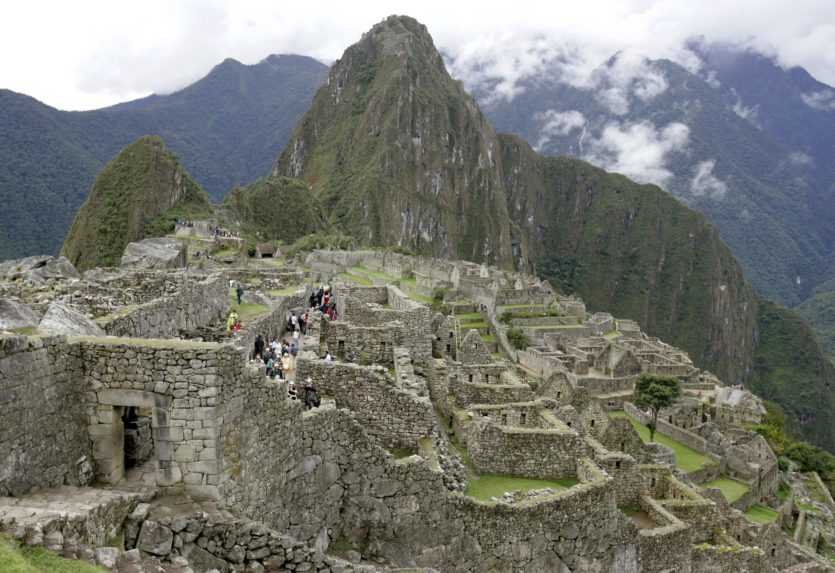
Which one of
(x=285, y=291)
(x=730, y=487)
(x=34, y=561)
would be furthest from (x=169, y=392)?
(x=730, y=487)

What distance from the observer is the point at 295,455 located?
8.90m

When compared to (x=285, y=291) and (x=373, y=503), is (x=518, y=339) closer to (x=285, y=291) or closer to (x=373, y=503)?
(x=285, y=291)

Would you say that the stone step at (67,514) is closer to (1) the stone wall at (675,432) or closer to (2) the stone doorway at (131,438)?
(2) the stone doorway at (131,438)

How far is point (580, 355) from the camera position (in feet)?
171

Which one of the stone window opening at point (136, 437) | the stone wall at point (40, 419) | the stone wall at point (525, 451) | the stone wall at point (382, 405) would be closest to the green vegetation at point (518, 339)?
the stone wall at point (525, 451)

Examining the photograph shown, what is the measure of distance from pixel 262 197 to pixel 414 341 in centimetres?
13533

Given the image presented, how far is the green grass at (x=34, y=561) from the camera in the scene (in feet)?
15.7

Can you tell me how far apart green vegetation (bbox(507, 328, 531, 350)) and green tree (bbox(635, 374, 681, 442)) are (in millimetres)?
14417

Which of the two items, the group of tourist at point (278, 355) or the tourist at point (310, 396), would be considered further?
the group of tourist at point (278, 355)

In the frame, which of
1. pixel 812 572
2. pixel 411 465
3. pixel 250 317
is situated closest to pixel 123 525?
pixel 411 465

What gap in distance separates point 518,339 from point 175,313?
4866 cm

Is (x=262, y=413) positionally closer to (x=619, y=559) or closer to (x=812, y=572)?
(x=619, y=559)

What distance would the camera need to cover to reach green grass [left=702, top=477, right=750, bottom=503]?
32.5 meters

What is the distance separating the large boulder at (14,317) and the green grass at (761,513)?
3091 centimetres
